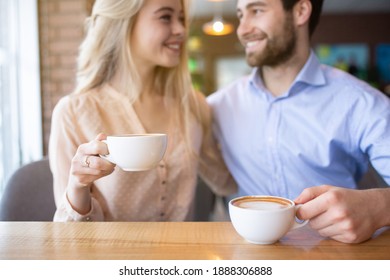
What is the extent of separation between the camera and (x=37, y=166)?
1.01 m

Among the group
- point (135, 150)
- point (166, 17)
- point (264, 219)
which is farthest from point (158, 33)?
point (264, 219)

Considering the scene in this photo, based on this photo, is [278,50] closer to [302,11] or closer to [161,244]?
[302,11]

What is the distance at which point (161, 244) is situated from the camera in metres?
0.60

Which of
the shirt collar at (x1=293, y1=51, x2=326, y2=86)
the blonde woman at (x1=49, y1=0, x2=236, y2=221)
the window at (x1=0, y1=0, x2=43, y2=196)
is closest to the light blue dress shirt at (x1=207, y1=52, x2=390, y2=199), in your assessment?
the shirt collar at (x1=293, y1=51, x2=326, y2=86)

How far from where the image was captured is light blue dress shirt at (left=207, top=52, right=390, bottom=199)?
0.97 metres

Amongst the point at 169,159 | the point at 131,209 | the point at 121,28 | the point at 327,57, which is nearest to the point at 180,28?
the point at 121,28

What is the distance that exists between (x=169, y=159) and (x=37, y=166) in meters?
0.33

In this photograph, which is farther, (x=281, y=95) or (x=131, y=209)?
(x=281, y=95)

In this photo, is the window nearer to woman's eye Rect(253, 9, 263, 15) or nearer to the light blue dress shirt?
the light blue dress shirt

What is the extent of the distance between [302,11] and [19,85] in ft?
5.12

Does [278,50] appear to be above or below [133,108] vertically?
above

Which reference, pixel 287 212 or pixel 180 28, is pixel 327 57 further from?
pixel 287 212

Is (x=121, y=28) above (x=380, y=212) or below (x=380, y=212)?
above

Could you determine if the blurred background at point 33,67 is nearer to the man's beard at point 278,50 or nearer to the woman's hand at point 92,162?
the man's beard at point 278,50
